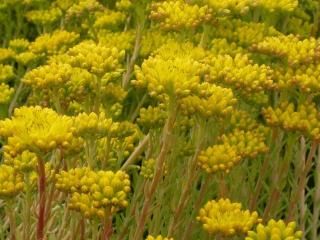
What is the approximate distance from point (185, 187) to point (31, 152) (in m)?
0.36

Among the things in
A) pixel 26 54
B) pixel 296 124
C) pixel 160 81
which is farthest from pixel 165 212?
pixel 26 54

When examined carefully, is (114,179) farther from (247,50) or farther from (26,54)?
(26,54)

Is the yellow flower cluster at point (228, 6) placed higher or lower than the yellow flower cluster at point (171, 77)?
higher

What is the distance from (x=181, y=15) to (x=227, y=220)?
2.01ft

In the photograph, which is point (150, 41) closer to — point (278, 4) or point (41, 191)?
point (278, 4)

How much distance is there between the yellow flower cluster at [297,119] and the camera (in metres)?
1.38

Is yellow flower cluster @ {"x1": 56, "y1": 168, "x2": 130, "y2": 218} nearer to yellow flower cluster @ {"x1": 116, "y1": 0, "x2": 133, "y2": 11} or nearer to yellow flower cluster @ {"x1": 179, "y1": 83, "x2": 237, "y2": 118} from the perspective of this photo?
yellow flower cluster @ {"x1": 179, "y1": 83, "x2": 237, "y2": 118}

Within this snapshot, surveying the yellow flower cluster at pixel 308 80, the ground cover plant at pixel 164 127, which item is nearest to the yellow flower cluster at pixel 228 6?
the ground cover plant at pixel 164 127

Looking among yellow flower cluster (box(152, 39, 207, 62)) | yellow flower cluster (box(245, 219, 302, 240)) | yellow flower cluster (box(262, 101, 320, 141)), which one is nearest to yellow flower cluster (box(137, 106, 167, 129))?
yellow flower cluster (box(152, 39, 207, 62))

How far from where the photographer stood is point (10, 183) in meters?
1.12

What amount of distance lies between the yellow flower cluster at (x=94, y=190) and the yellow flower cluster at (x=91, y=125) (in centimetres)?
8

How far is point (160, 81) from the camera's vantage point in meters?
1.17

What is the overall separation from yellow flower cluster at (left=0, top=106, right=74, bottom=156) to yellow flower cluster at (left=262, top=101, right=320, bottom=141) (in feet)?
1.76

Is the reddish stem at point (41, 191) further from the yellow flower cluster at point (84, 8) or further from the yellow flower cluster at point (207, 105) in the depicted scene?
the yellow flower cluster at point (84, 8)
